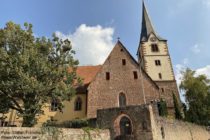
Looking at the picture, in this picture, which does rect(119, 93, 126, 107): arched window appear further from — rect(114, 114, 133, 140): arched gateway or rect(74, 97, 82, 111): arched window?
rect(114, 114, 133, 140): arched gateway

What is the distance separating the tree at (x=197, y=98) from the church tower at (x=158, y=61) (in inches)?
154

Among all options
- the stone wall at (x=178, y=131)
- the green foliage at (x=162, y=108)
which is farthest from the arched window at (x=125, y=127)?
the green foliage at (x=162, y=108)

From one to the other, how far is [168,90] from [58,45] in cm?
2254

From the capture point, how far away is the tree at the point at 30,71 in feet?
59.2

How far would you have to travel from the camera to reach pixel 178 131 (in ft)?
82.8

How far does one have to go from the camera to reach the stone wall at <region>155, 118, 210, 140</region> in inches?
828

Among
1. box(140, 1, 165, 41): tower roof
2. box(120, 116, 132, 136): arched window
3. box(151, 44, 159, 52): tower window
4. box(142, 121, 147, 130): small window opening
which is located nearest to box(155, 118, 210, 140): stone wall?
box(142, 121, 147, 130): small window opening

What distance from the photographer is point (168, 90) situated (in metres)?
36.2

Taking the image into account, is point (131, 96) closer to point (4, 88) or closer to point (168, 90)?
point (168, 90)

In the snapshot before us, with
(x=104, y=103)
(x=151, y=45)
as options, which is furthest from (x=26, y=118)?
(x=151, y=45)

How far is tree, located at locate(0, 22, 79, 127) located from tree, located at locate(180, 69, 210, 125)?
24.9 meters

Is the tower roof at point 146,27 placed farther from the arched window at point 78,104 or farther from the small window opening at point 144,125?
the small window opening at point 144,125

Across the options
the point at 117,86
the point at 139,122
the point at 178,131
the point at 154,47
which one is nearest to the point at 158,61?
the point at 154,47

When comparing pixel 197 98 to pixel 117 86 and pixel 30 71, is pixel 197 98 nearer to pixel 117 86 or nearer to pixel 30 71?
pixel 117 86
